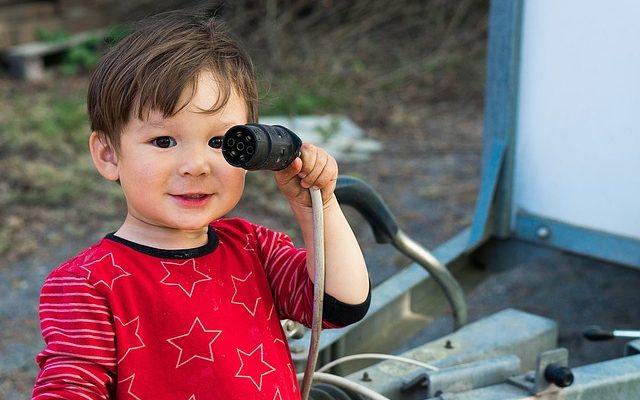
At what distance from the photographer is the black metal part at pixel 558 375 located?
6.17ft

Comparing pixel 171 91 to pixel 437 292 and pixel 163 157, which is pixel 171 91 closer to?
pixel 163 157

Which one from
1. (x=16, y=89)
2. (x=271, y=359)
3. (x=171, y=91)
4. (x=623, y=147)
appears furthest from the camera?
(x=16, y=89)

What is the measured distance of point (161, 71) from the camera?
1.55 metres

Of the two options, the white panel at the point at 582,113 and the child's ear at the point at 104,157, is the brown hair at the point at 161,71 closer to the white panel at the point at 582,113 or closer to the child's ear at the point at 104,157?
the child's ear at the point at 104,157

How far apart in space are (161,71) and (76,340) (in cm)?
45

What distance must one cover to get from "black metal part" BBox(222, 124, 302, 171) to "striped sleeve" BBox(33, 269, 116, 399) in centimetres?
33

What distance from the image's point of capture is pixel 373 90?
24.9ft

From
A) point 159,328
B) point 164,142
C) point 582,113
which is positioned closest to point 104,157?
point 164,142

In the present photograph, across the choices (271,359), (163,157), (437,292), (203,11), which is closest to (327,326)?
(271,359)

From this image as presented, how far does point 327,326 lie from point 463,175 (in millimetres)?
4004

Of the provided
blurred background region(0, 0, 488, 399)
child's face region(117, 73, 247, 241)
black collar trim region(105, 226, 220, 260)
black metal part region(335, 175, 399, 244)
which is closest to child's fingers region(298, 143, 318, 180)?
child's face region(117, 73, 247, 241)

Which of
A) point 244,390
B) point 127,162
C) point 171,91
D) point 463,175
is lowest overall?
point 463,175

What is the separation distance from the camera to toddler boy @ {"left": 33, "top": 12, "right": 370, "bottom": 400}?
150cm

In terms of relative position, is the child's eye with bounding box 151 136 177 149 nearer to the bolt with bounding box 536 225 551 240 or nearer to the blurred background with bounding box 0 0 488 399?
the blurred background with bounding box 0 0 488 399
